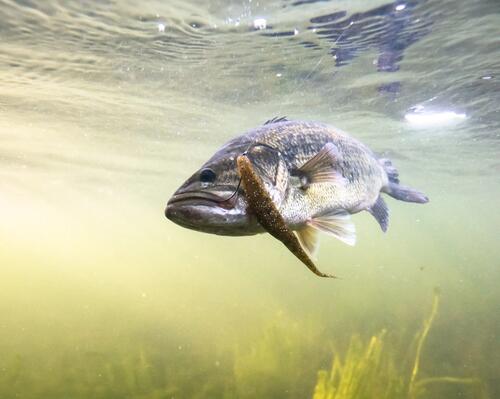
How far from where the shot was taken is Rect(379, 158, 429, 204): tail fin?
461cm

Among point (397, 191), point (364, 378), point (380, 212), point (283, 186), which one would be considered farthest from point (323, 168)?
point (364, 378)

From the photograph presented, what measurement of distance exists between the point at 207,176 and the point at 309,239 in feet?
3.02

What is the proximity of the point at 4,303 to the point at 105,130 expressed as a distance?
29986 millimetres

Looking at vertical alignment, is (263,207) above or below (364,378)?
above

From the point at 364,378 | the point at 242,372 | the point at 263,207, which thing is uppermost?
the point at 263,207

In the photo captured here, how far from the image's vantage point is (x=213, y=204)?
7.73ft

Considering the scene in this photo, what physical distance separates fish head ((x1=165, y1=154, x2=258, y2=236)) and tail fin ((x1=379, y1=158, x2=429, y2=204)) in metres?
2.68

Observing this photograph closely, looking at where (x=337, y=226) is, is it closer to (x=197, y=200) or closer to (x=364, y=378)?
(x=197, y=200)

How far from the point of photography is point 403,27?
9.01 m

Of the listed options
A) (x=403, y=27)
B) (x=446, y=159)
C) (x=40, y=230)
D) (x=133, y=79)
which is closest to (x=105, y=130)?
(x=133, y=79)

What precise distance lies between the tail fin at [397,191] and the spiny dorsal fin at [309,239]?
2.09 m

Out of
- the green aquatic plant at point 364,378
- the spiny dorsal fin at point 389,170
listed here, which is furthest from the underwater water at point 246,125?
the spiny dorsal fin at point 389,170

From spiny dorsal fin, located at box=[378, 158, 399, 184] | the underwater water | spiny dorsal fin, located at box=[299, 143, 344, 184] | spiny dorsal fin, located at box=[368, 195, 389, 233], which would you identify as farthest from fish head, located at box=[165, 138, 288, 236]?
the underwater water

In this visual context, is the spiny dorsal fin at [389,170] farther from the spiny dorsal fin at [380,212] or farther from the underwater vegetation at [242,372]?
the underwater vegetation at [242,372]
